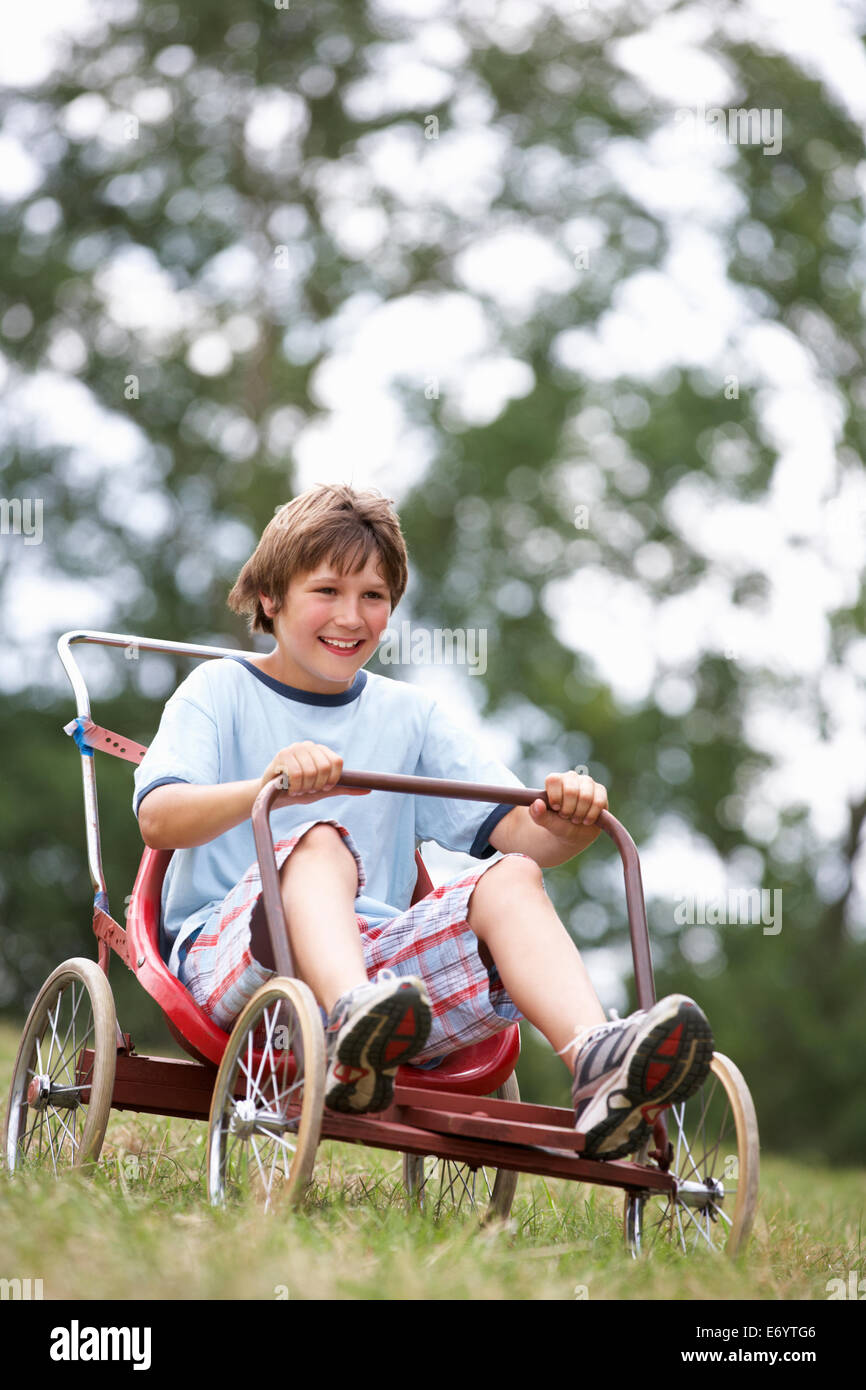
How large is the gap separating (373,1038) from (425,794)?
1.67 ft

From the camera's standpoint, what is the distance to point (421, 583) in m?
10.7

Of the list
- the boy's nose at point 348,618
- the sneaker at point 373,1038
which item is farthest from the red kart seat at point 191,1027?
the boy's nose at point 348,618

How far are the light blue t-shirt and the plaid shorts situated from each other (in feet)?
0.49

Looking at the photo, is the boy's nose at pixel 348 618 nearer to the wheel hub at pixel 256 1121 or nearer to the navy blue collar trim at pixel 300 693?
the navy blue collar trim at pixel 300 693

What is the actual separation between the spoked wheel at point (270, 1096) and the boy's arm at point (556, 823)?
53 centimetres

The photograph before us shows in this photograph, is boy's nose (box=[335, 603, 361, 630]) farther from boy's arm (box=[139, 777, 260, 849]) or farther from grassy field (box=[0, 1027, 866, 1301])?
grassy field (box=[0, 1027, 866, 1301])

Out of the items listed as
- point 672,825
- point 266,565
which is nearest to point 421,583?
point 672,825

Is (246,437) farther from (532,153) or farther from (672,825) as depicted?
(672,825)

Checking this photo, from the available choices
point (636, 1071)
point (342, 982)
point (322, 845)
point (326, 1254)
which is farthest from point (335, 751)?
point (326, 1254)

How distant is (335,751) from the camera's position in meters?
2.77

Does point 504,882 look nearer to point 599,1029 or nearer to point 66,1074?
point 599,1029

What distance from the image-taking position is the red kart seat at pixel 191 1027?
7.79 feet

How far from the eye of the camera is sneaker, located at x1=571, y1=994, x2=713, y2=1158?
1.95 meters
